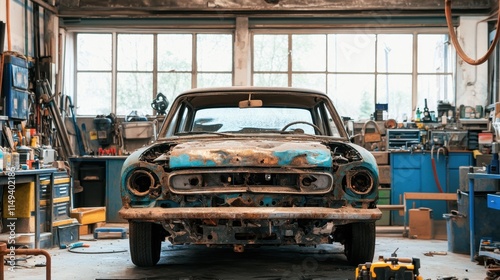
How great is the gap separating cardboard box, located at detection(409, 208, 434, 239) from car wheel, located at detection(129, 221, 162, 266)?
162 inches

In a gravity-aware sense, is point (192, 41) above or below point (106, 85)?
above

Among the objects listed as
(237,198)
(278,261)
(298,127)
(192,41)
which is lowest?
(278,261)

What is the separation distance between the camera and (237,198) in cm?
465

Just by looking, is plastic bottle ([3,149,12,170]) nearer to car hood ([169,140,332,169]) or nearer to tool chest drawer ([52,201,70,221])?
tool chest drawer ([52,201,70,221])

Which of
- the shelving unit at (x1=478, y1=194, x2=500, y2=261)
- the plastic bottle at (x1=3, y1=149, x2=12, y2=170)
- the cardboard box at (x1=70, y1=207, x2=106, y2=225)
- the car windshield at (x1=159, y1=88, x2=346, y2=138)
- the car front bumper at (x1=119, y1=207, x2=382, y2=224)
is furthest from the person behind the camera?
the cardboard box at (x1=70, y1=207, x2=106, y2=225)

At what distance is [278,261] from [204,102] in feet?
5.16

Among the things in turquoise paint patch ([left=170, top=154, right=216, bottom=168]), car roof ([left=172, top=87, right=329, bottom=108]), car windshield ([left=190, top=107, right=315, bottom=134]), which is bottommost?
turquoise paint patch ([left=170, top=154, right=216, bottom=168])

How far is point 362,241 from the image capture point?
5.21 metres

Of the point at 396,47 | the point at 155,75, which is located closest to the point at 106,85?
the point at 155,75

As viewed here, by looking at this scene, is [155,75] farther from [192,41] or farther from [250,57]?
[250,57]

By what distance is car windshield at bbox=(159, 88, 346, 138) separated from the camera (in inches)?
227

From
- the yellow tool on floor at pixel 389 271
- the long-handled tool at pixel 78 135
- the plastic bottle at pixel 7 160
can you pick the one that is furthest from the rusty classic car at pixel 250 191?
the long-handled tool at pixel 78 135

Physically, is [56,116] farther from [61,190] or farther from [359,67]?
[359,67]

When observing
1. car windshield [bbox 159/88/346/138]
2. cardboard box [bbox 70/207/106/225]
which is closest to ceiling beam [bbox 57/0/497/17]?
cardboard box [bbox 70/207/106/225]
